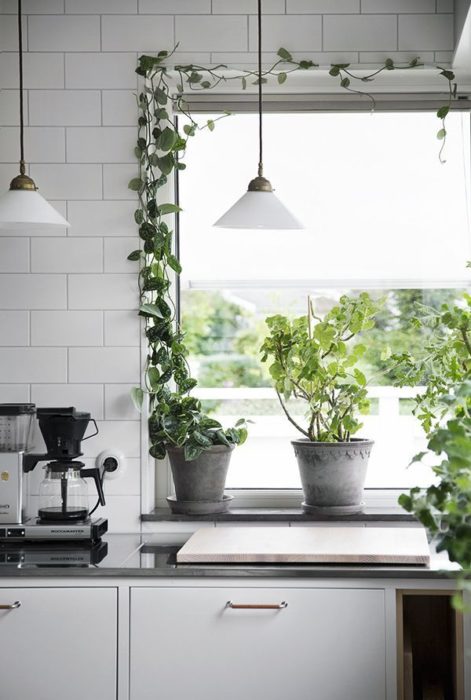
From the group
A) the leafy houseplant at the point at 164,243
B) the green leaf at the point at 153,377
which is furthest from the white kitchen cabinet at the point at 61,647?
the green leaf at the point at 153,377

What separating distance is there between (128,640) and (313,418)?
1.00 meters

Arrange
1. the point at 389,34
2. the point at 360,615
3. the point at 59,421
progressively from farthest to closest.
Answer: the point at 389,34, the point at 59,421, the point at 360,615

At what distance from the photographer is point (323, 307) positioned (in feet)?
10.9

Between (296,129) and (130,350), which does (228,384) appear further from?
(296,129)

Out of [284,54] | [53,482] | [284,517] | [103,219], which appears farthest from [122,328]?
[284,54]

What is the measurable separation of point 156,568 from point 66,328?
0.98 meters

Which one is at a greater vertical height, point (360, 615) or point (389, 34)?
point (389, 34)

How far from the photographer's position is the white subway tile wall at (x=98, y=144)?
3158 mm

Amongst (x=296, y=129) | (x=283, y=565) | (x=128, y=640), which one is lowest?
(x=128, y=640)

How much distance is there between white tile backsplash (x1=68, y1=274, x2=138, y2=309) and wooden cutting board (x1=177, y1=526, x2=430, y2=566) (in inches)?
31.4

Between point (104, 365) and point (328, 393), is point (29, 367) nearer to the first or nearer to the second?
point (104, 365)

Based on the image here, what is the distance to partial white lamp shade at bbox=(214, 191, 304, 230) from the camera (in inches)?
104

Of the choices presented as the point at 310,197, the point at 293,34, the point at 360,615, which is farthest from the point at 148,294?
the point at 360,615

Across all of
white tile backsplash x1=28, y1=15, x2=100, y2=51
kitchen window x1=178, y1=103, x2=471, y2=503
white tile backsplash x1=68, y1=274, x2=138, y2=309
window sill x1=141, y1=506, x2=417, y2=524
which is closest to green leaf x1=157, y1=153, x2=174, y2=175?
kitchen window x1=178, y1=103, x2=471, y2=503
